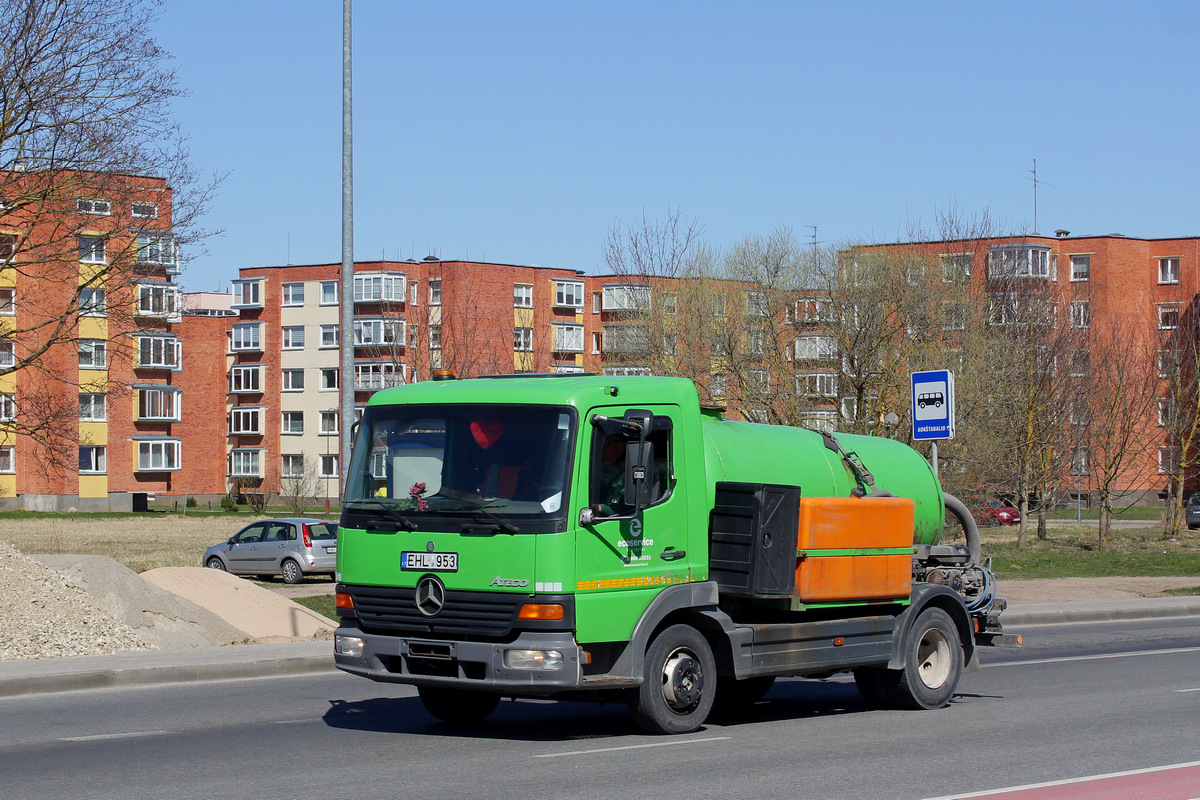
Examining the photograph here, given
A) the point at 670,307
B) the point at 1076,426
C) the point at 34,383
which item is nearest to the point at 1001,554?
the point at 1076,426

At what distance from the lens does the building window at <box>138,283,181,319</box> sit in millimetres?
24672

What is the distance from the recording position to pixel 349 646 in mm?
9734

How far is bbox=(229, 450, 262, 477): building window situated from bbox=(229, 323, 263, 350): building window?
7.36m

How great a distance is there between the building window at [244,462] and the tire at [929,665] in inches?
3270

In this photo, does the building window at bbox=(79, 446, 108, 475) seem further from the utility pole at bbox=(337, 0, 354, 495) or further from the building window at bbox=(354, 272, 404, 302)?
the utility pole at bbox=(337, 0, 354, 495)

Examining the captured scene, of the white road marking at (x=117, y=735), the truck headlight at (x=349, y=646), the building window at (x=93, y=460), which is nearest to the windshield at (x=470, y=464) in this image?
the truck headlight at (x=349, y=646)

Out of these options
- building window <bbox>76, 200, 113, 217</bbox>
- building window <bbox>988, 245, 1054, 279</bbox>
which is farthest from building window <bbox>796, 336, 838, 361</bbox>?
building window <bbox>76, 200, 113, 217</bbox>

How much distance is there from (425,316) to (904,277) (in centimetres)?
1544

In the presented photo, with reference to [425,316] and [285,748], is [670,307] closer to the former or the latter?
[425,316]

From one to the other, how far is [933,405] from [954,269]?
58.4 feet

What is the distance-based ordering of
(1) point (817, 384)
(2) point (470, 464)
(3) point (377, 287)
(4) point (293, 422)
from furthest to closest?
(4) point (293, 422) < (3) point (377, 287) < (1) point (817, 384) < (2) point (470, 464)

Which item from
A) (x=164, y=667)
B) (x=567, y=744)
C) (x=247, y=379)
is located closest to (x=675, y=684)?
(x=567, y=744)

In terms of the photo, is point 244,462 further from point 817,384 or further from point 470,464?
point 470,464

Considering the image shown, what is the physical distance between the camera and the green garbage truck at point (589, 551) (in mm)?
9125
